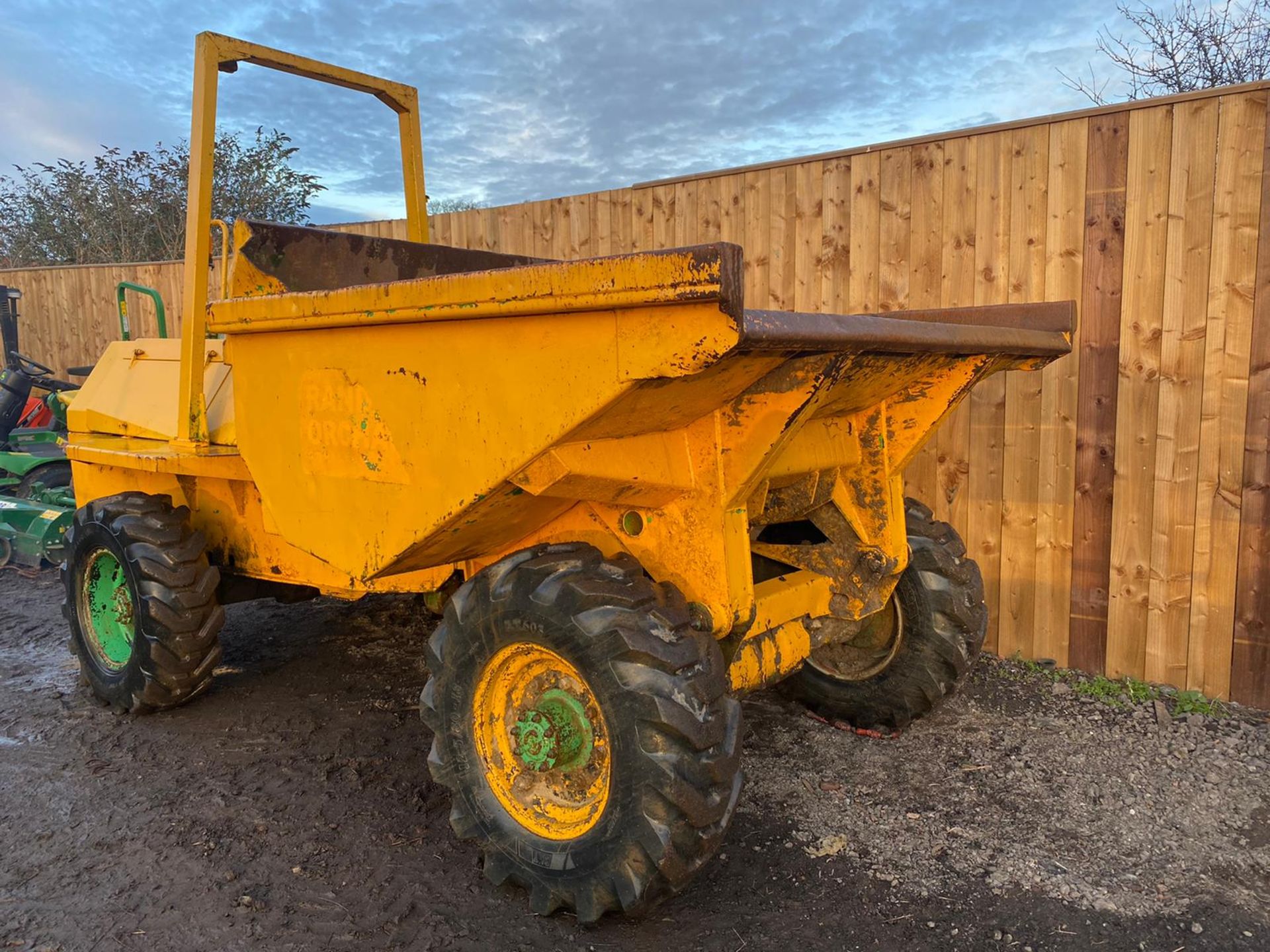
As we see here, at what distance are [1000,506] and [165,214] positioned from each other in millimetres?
16683

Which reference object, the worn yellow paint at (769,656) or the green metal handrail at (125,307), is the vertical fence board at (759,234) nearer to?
the worn yellow paint at (769,656)

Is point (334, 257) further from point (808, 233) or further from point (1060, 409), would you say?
point (1060, 409)

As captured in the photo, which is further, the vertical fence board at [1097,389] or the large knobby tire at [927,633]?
the vertical fence board at [1097,389]

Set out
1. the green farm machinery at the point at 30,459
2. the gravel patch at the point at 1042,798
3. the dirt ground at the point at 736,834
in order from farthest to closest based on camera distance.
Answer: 1. the green farm machinery at the point at 30,459
2. the gravel patch at the point at 1042,798
3. the dirt ground at the point at 736,834

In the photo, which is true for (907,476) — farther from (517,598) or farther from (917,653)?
(517,598)

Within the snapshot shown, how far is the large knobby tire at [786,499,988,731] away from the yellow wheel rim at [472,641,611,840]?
4.42 feet

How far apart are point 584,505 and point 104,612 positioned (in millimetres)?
2870

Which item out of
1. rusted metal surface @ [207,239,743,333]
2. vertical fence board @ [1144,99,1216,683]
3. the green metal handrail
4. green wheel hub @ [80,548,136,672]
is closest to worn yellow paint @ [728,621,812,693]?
rusted metal surface @ [207,239,743,333]

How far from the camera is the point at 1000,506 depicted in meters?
4.55

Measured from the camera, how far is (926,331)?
2518mm

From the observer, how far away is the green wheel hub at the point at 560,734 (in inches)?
101

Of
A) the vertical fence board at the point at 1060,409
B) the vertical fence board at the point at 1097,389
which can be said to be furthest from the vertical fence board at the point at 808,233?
the vertical fence board at the point at 1097,389

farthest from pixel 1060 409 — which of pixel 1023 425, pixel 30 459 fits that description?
pixel 30 459

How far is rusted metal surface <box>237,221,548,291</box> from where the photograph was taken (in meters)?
3.63
